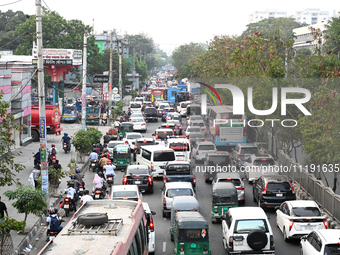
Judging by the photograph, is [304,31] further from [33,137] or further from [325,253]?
[325,253]

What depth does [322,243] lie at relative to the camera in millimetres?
13234

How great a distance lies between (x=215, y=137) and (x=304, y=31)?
75469 millimetres

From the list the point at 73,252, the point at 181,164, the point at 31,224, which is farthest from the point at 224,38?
the point at 73,252

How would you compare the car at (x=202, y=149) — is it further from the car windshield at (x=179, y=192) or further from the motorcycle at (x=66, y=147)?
the car windshield at (x=179, y=192)

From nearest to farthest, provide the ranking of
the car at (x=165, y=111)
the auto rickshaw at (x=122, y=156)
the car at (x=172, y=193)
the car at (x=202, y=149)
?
the car at (x=172, y=193) < the auto rickshaw at (x=122, y=156) < the car at (x=202, y=149) < the car at (x=165, y=111)

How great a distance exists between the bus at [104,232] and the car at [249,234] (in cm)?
309

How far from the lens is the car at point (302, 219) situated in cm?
1667

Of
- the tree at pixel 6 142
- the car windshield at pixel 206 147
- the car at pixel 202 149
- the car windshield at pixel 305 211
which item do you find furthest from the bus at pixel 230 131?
the tree at pixel 6 142

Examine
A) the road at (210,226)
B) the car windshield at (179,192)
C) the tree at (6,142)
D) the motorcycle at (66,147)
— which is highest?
the tree at (6,142)

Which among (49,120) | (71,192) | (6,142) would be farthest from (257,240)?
(49,120)

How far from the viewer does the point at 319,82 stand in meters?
27.4

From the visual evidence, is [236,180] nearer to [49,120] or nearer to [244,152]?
[244,152]

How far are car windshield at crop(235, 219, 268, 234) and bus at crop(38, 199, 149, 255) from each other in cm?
327

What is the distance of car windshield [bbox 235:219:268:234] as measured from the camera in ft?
49.6
